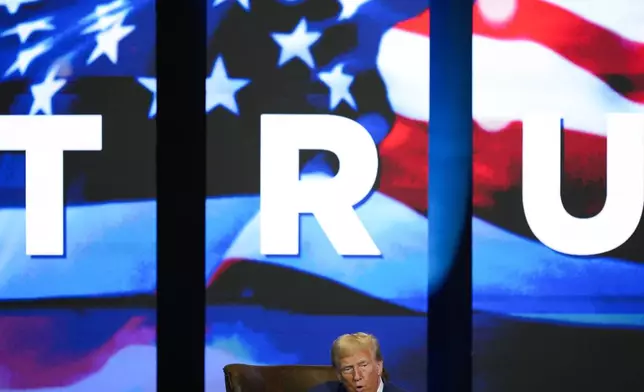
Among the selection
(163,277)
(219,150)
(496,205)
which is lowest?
(163,277)

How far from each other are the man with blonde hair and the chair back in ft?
1.39

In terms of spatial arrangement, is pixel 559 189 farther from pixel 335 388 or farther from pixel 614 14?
pixel 335 388

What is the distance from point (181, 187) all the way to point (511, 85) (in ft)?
5.84

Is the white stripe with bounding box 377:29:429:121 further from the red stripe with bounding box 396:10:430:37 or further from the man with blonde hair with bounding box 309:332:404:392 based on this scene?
the man with blonde hair with bounding box 309:332:404:392

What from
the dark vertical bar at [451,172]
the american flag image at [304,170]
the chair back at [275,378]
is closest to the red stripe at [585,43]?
the american flag image at [304,170]

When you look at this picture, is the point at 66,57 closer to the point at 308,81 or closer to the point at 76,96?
the point at 76,96

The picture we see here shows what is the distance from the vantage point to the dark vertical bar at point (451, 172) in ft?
14.3

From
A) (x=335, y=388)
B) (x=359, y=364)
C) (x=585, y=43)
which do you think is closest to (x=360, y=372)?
(x=359, y=364)

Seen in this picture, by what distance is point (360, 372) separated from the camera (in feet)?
9.91

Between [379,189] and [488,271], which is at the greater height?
[379,189]

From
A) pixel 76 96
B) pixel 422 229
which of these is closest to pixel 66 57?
pixel 76 96

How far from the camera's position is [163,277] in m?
4.39

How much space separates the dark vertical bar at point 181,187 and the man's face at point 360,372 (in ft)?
4.93

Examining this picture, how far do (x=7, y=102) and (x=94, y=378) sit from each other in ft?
4.89
